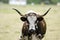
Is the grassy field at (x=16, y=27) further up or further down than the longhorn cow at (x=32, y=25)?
further down

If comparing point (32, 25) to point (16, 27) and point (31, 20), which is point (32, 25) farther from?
point (16, 27)

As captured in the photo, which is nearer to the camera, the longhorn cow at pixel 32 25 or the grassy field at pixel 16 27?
the longhorn cow at pixel 32 25

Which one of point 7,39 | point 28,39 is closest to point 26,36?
point 28,39

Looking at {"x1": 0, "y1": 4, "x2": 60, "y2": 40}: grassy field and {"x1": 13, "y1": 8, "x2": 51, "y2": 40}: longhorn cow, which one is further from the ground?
{"x1": 13, "y1": 8, "x2": 51, "y2": 40}: longhorn cow

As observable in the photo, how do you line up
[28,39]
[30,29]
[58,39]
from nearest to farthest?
[30,29], [28,39], [58,39]

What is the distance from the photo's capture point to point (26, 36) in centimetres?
1068

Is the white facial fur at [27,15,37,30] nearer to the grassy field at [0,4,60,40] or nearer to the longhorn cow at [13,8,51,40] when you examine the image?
the longhorn cow at [13,8,51,40]

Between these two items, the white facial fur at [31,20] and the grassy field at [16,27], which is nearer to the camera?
the white facial fur at [31,20]

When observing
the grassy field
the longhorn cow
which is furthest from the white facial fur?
the grassy field

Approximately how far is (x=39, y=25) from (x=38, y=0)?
3059 inches

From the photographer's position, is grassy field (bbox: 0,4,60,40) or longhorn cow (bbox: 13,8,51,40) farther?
grassy field (bbox: 0,4,60,40)

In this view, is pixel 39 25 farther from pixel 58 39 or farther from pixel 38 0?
pixel 38 0

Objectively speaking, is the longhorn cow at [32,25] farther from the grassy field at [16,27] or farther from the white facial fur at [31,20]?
the grassy field at [16,27]

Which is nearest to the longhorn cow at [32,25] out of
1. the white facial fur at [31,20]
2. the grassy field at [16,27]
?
the white facial fur at [31,20]
